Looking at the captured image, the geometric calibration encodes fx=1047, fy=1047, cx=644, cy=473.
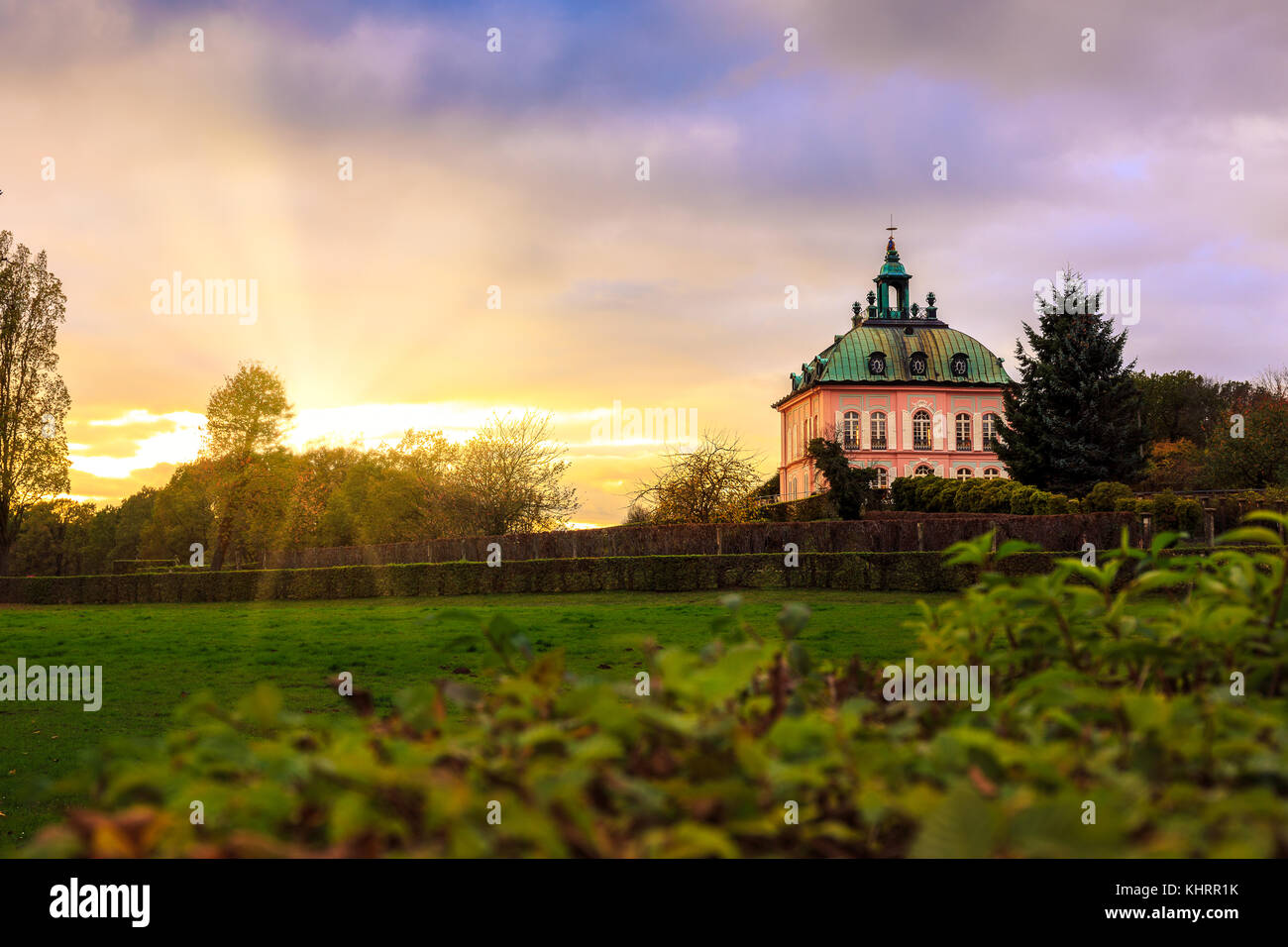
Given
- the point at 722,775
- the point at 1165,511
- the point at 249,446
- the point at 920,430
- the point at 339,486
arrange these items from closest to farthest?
the point at 722,775 < the point at 1165,511 < the point at 249,446 < the point at 339,486 < the point at 920,430

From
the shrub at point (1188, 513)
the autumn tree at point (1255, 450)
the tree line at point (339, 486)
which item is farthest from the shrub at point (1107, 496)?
the tree line at point (339, 486)

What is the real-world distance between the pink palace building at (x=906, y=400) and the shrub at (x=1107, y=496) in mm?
40348

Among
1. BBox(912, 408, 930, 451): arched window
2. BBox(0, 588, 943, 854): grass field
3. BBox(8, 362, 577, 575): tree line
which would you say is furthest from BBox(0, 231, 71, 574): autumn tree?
BBox(912, 408, 930, 451): arched window

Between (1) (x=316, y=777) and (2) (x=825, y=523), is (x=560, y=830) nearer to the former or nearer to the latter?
(1) (x=316, y=777)

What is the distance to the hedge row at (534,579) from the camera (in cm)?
2594

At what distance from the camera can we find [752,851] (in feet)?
4.45

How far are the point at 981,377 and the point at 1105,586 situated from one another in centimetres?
7816

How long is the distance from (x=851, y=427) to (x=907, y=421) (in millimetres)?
4161

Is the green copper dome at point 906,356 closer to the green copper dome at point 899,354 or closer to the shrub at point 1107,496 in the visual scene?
the green copper dome at point 899,354

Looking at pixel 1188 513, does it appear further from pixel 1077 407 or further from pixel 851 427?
pixel 851 427

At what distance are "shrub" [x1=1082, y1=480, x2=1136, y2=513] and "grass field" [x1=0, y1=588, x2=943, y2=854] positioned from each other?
899cm

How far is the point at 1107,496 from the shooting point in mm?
30312

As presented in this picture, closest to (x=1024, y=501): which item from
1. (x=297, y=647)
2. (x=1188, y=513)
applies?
(x=1188, y=513)
